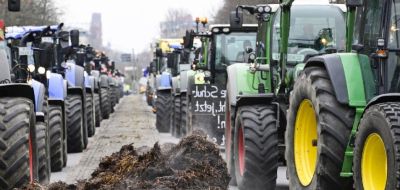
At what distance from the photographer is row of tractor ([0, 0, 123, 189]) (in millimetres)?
8141

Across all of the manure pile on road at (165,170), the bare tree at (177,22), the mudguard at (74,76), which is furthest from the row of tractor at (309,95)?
the bare tree at (177,22)

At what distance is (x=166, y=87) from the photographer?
25094 mm

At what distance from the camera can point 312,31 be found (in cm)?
1077

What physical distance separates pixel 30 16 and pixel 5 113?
33.2 m

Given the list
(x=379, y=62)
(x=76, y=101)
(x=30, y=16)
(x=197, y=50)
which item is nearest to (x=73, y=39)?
(x=76, y=101)

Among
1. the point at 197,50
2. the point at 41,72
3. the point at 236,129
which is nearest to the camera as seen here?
the point at 236,129

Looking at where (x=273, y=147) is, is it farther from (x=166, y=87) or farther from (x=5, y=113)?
(x=166, y=87)

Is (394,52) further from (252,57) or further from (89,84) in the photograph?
(89,84)

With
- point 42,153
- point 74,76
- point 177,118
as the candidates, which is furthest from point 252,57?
point 177,118

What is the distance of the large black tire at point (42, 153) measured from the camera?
10211 mm

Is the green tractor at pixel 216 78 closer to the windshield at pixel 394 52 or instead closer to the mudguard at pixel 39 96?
the mudguard at pixel 39 96

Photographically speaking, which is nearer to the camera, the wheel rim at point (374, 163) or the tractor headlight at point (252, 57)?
the wheel rim at point (374, 163)

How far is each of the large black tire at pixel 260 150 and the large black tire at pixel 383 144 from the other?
3379 millimetres

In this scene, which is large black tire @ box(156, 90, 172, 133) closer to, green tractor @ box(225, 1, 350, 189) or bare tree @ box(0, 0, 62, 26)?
green tractor @ box(225, 1, 350, 189)
